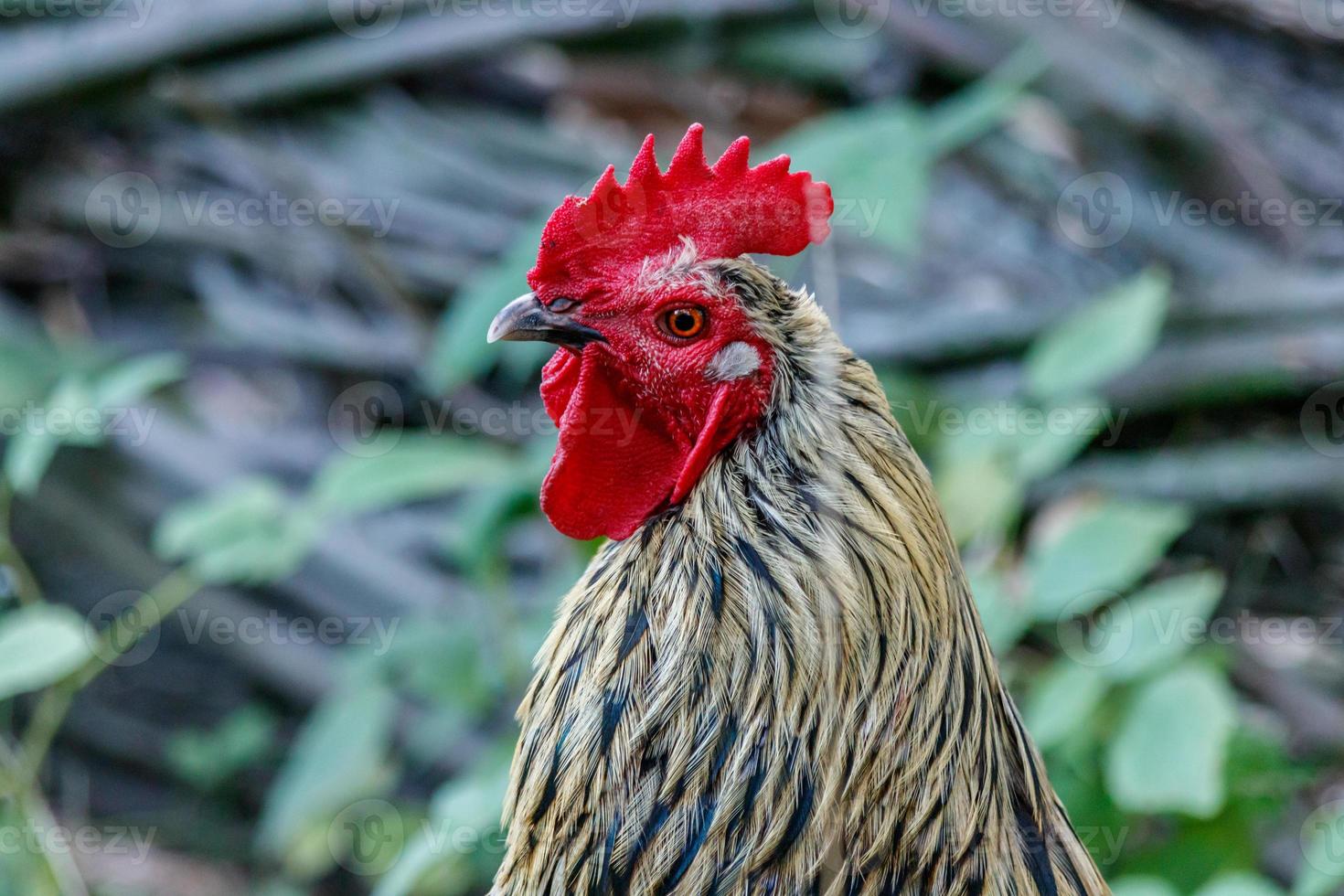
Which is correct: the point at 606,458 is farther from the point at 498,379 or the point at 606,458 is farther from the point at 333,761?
the point at 498,379

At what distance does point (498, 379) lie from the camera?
5.02 m

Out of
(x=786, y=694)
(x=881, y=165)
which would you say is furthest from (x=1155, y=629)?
(x=786, y=694)

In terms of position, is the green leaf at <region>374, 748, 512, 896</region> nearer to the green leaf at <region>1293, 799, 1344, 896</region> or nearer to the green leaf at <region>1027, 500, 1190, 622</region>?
the green leaf at <region>1027, 500, 1190, 622</region>

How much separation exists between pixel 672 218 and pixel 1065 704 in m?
1.71

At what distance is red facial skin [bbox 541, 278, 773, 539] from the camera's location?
1759 millimetres

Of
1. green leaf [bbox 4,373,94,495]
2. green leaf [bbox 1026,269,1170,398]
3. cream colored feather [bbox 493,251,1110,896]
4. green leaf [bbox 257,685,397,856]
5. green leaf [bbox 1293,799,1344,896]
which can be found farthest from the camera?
green leaf [bbox 257,685,397,856]

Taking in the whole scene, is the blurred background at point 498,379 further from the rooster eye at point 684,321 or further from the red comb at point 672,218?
the rooster eye at point 684,321

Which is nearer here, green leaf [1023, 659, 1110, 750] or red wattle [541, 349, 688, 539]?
red wattle [541, 349, 688, 539]

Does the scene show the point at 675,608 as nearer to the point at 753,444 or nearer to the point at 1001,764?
the point at 753,444

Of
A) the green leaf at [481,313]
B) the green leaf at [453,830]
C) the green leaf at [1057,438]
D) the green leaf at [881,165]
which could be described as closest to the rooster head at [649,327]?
the green leaf at [453,830]

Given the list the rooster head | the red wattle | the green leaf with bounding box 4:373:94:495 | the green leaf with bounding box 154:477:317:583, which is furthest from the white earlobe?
the green leaf with bounding box 154:477:317:583

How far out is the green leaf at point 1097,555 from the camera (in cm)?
295

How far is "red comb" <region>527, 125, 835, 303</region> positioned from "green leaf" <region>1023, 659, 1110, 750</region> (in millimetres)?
1506

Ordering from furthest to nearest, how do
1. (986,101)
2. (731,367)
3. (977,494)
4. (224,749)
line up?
(224,749), (986,101), (977,494), (731,367)
